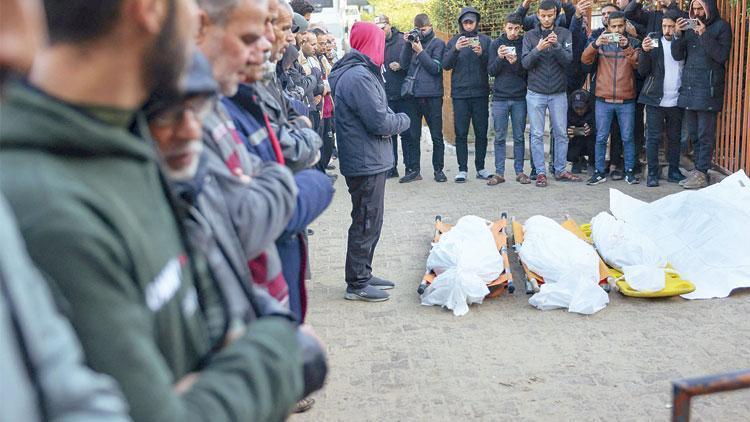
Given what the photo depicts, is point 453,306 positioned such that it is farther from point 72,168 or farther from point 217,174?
point 72,168

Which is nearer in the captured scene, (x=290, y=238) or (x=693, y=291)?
(x=290, y=238)

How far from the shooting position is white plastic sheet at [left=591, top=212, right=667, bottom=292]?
5.74 meters

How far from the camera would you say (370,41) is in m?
5.95

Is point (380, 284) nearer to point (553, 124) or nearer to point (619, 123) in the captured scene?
point (553, 124)

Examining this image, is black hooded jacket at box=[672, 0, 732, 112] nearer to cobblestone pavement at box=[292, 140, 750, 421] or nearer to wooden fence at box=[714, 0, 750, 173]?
wooden fence at box=[714, 0, 750, 173]

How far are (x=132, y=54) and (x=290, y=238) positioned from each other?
7.17 feet

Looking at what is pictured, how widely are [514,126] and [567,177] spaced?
0.99m

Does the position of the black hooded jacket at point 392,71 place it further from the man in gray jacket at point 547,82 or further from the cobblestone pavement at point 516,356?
the cobblestone pavement at point 516,356

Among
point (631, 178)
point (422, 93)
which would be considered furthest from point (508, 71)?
point (631, 178)

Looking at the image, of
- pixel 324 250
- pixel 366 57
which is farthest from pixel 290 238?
pixel 324 250

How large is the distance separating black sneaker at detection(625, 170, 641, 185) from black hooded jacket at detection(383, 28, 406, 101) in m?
3.28

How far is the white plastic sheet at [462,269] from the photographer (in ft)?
18.8

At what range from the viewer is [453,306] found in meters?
5.72

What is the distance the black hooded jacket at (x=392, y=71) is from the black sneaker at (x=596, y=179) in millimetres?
2918
